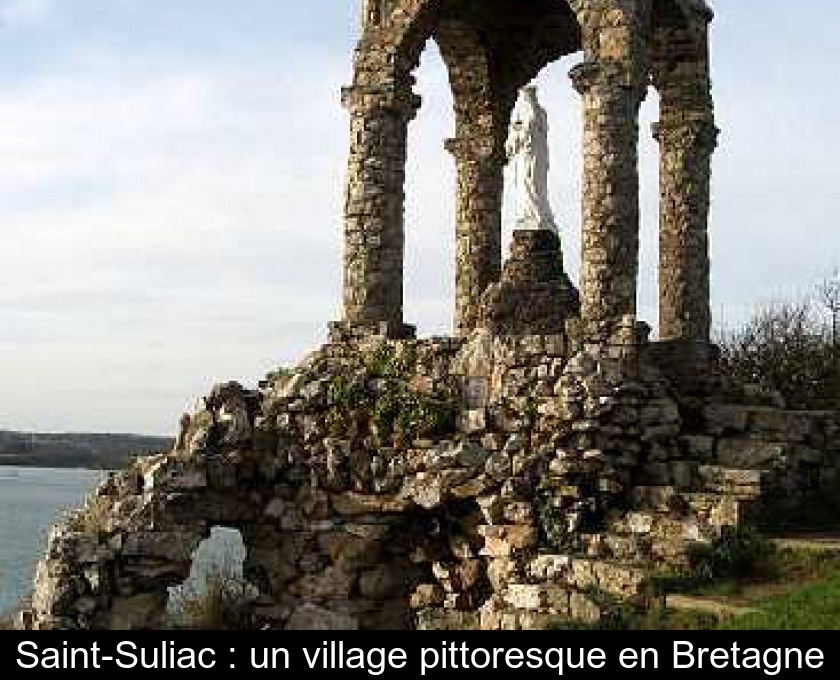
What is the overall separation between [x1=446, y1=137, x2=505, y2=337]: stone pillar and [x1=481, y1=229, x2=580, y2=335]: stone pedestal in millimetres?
1824

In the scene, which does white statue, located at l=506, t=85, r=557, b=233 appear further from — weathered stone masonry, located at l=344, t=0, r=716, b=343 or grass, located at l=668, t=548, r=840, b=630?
grass, located at l=668, t=548, r=840, b=630

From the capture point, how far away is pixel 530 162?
50.7 feet

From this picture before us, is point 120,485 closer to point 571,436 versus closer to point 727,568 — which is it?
point 571,436

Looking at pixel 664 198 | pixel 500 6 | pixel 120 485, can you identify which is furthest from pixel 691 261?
pixel 120 485

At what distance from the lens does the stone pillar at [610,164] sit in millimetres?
13820

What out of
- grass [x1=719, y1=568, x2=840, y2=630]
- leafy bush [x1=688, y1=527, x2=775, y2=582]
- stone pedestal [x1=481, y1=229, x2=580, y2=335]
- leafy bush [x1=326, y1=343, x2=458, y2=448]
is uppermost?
stone pedestal [x1=481, y1=229, x2=580, y2=335]

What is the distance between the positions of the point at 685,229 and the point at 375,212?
3.67 m

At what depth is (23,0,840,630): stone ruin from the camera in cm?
1257

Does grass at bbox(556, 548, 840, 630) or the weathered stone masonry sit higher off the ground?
the weathered stone masonry

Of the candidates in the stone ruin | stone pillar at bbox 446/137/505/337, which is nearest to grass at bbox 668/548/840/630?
the stone ruin

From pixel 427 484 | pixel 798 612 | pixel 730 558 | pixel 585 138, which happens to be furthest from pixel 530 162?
pixel 798 612

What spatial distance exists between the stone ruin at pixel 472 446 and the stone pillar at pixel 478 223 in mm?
1815

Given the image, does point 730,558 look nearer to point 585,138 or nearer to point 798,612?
point 798,612

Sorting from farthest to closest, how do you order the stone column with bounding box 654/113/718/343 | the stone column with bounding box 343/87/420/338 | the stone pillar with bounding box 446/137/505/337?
the stone pillar with bounding box 446/137/505/337 → the stone column with bounding box 654/113/718/343 → the stone column with bounding box 343/87/420/338
